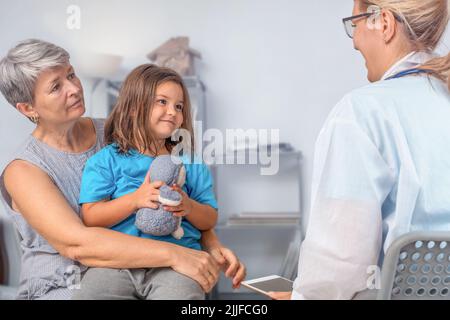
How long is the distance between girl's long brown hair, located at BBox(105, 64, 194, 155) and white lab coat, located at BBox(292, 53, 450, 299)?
1.19 ft

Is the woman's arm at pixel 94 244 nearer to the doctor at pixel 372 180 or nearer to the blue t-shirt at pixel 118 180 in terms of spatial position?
the blue t-shirt at pixel 118 180

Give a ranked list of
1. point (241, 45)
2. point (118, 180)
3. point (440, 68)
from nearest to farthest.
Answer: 1. point (440, 68)
2. point (118, 180)
3. point (241, 45)

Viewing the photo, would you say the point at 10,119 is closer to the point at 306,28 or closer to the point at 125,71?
the point at 125,71

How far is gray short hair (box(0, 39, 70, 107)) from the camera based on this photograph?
0.96 m

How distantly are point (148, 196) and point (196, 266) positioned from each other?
159mm

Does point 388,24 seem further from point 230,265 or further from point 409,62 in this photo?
point 230,265

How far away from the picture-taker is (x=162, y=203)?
858mm

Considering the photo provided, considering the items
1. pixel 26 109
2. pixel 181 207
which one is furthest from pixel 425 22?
pixel 26 109

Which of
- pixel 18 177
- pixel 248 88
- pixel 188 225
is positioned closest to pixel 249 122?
pixel 248 88

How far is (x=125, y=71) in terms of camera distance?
148cm

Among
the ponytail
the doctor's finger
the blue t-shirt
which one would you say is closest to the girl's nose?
the blue t-shirt

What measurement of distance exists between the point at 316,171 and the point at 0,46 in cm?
78

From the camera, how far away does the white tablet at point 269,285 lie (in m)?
0.91

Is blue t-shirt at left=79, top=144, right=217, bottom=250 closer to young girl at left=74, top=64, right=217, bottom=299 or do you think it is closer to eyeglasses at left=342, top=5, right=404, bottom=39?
young girl at left=74, top=64, right=217, bottom=299
